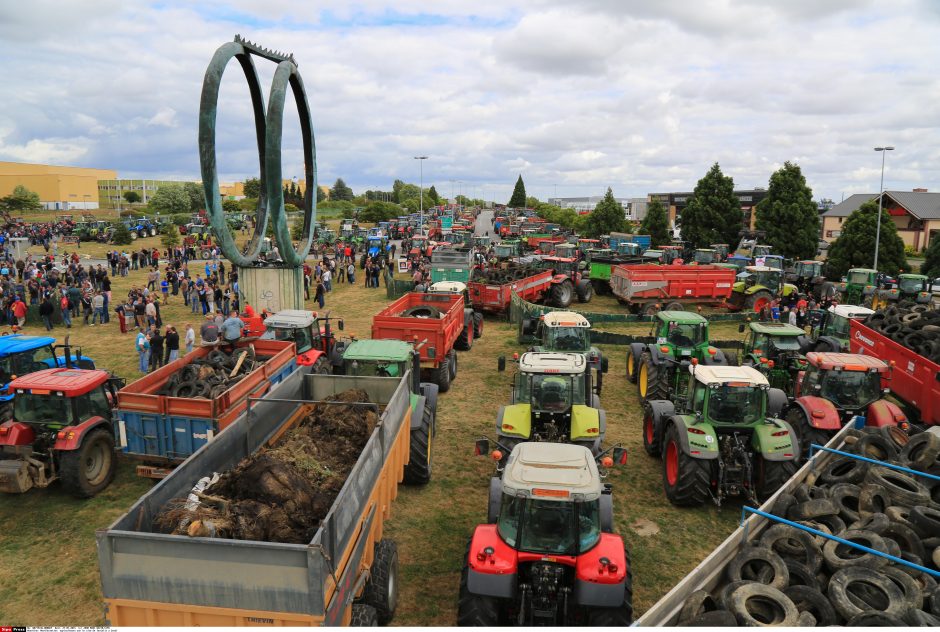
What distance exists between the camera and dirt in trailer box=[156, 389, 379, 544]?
541cm

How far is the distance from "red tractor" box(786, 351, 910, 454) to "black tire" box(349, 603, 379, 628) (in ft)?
24.9

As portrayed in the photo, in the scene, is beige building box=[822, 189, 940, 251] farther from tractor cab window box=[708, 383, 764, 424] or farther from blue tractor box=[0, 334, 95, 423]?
blue tractor box=[0, 334, 95, 423]

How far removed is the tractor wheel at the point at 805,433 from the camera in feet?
31.2

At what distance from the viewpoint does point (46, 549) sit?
26.6ft

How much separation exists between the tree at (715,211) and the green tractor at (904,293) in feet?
61.8

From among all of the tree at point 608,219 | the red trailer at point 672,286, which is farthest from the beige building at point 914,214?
the red trailer at point 672,286

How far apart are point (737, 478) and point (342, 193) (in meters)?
131

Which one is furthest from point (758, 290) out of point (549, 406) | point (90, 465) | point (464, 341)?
point (90, 465)

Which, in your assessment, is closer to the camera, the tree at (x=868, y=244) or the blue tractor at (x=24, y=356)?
the blue tractor at (x=24, y=356)

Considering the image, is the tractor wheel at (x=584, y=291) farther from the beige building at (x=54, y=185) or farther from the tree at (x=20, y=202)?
the beige building at (x=54, y=185)

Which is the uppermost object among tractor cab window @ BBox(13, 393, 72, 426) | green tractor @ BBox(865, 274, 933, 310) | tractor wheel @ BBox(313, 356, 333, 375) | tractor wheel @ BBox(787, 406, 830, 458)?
green tractor @ BBox(865, 274, 933, 310)

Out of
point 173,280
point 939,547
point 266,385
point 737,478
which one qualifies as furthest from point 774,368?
point 173,280

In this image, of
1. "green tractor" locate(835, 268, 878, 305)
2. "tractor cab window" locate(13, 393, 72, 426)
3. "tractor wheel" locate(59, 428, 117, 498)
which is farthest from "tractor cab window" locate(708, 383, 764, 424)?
"green tractor" locate(835, 268, 878, 305)

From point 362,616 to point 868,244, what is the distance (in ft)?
115
